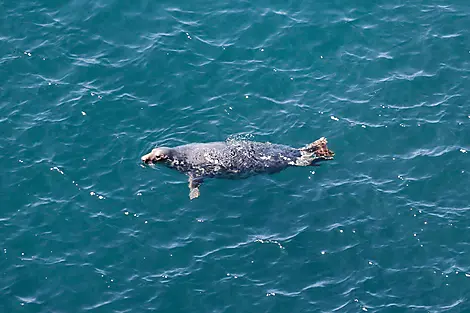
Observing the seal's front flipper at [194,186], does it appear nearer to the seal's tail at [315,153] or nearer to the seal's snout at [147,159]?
the seal's snout at [147,159]

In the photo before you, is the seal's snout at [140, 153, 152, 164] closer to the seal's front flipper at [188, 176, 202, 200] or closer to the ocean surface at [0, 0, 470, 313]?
the ocean surface at [0, 0, 470, 313]

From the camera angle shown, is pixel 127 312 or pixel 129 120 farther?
pixel 129 120

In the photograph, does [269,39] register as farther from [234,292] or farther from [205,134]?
[234,292]

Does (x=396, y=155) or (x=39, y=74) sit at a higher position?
(x=39, y=74)

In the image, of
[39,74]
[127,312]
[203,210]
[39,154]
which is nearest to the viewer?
[127,312]

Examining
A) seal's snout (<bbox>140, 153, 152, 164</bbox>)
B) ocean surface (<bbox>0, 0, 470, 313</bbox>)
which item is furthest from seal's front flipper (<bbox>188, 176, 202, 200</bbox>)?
seal's snout (<bbox>140, 153, 152, 164</bbox>)

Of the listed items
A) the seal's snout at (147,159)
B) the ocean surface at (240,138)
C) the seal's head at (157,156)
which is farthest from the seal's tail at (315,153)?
the seal's snout at (147,159)

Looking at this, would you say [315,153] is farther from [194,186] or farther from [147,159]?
[147,159]

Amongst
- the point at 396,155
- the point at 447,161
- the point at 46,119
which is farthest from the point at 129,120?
the point at 447,161
